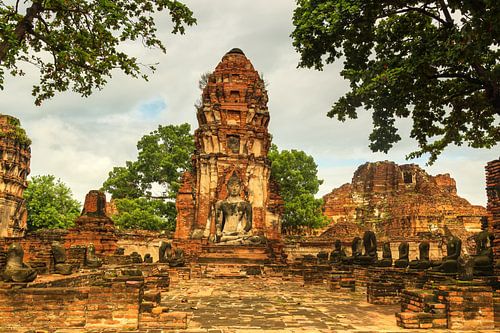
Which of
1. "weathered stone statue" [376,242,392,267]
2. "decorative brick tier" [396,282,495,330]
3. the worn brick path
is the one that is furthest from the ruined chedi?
"decorative brick tier" [396,282,495,330]

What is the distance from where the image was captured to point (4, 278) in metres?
7.72

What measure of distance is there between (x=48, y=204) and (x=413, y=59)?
122 ft

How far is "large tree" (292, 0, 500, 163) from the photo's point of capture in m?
8.57

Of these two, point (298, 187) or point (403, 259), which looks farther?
point (298, 187)

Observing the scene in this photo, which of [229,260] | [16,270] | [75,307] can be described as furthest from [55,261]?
[229,260]

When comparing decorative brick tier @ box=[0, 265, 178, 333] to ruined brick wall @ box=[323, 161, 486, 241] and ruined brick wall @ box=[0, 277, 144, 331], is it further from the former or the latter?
ruined brick wall @ box=[323, 161, 486, 241]

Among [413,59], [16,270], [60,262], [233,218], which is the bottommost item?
[60,262]

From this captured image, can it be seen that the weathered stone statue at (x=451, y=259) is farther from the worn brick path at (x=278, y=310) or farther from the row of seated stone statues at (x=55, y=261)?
the row of seated stone statues at (x=55, y=261)

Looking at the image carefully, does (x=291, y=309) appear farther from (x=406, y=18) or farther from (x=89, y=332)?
(x=406, y=18)

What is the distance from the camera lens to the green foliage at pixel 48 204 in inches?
1521

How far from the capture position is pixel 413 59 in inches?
350

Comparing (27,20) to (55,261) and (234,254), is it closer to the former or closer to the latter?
(55,261)

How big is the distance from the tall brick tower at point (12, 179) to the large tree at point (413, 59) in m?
30.7

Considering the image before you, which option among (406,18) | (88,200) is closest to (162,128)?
(88,200)
